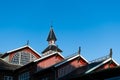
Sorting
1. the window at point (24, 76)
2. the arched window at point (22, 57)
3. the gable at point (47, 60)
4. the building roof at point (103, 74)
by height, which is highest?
the arched window at point (22, 57)

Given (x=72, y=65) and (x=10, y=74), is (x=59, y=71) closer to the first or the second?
(x=72, y=65)

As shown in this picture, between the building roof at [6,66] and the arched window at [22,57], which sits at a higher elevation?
the arched window at [22,57]

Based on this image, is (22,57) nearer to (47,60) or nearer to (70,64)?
(47,60)

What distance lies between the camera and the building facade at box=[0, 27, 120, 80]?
3430cm

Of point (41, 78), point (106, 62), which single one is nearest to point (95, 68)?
point (106, 62)

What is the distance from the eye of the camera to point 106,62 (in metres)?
34.4

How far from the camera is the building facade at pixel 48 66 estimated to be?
34297 millimetres

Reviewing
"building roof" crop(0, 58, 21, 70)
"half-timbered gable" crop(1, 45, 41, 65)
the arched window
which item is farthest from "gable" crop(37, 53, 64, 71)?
the arched window

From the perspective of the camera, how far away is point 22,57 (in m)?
46.0

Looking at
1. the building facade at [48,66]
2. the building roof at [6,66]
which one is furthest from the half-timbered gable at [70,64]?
the building roof at [6,66]

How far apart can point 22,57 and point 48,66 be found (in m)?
6.97

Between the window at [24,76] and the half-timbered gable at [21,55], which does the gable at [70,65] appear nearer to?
the window at [24,76]

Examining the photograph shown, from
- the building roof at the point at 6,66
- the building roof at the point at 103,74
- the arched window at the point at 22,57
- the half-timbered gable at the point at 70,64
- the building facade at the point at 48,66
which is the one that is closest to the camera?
the building roof at the point at 103,74

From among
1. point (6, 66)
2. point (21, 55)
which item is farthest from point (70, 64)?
point (21, 55)
